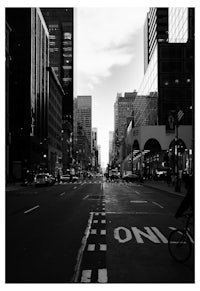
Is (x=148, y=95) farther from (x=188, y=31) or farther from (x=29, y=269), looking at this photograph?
(x=29, y=269)

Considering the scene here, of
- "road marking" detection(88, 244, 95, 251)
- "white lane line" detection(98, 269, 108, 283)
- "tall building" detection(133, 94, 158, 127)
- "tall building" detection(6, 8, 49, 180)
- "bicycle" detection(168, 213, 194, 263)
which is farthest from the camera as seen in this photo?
"tall building" detection(6, 8, 49, 180)

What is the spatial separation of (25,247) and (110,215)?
7914 mm

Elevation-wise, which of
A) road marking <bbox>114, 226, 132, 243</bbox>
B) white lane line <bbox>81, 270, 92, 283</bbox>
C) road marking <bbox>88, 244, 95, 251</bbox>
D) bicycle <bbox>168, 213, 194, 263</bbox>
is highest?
bicycle <bbox>168, 213, 194, 263</bbox>

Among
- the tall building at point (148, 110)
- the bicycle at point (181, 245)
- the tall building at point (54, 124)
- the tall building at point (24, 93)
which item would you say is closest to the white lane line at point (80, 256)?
the bicycle at point (181, 245)

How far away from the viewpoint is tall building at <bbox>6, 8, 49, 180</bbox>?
320 ft

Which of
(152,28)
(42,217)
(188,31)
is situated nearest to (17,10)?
(188,31)

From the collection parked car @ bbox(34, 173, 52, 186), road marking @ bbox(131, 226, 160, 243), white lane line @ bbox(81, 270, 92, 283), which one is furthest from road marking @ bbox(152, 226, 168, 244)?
parked car @ bbox(34, 173, 52, 186)

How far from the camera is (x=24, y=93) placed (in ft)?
327

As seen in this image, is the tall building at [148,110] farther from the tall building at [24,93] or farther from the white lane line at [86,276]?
the white lane line at [86,276]

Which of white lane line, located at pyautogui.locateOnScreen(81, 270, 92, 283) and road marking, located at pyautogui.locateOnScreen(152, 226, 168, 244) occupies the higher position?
white lane line, located at pyautogui.locateOnScreen(81, 270, 92, 283)

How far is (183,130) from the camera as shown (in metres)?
75.5

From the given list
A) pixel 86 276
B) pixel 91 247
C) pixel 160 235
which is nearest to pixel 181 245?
pixel 91 247

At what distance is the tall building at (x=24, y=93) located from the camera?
97.6 metres

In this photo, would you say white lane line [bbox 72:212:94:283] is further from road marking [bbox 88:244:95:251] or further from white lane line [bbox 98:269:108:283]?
white lane line [bbox 98:269:108:283]
